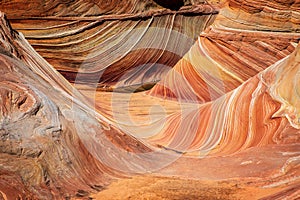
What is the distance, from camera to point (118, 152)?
4.81 meters

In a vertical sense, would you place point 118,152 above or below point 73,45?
below

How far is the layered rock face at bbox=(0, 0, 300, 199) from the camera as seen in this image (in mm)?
4273

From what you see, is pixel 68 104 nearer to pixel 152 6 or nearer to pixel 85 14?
pixel 85 14

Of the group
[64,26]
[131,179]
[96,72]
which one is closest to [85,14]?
[64,26]

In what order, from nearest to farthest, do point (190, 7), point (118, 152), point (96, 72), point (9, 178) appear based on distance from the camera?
point (9, 178) → point (118, 152) → point (96, 72) → point (190, 7)

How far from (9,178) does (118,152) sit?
121cm

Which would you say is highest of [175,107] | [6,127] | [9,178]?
[175,107]

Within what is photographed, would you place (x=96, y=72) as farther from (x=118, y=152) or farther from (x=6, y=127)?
(x=6, y=127)

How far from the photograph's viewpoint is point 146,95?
25.0 ft

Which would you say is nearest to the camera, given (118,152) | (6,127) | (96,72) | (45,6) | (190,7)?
(6,127)

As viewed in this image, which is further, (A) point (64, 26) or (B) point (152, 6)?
(B) point (152, 6)

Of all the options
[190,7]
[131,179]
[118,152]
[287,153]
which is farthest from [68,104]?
[190,7]

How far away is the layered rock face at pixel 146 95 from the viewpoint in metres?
4.27

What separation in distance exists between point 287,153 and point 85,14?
3394mm
